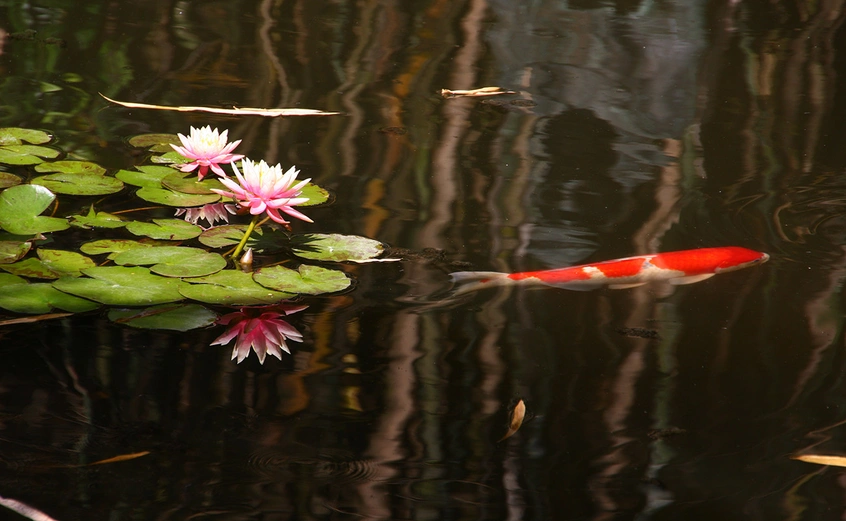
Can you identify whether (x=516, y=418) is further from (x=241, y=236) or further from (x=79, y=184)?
(x=79, y=184)

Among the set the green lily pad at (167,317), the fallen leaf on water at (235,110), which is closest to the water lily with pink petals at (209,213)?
the green lily pad at (167,317)

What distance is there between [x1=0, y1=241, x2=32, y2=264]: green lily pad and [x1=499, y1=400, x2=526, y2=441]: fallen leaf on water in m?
0.90

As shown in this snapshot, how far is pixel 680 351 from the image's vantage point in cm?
141

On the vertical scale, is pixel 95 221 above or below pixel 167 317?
above

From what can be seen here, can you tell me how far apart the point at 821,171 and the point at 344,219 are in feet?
4.13

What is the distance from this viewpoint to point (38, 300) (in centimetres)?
134

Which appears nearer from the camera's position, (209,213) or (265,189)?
(265,189)

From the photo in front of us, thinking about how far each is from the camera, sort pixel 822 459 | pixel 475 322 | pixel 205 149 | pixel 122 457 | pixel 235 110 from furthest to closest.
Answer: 1. pixel 235 110
2. pixel 205 149
3. pixel 475 322
4. pixel 822 459
5. pixel 122 457

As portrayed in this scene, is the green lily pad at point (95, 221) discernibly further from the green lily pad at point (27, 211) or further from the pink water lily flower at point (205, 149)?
the pink water lily flower at point (205, 149)

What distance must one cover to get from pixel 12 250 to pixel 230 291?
40 cm

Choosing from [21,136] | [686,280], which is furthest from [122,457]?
[21,136]

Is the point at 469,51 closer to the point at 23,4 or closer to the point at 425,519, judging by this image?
the point at 23,4

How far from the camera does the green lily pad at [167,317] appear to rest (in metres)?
1.34

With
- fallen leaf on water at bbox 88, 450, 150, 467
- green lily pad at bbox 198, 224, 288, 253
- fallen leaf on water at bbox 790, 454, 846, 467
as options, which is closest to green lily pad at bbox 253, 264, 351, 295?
green lily pad at bbox 198, 224, 288, 253
